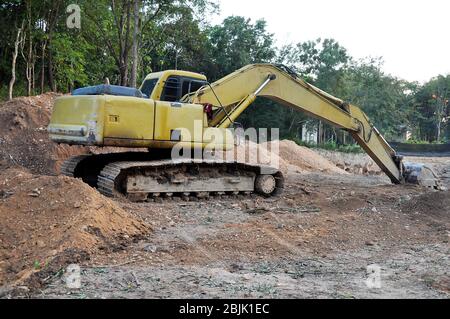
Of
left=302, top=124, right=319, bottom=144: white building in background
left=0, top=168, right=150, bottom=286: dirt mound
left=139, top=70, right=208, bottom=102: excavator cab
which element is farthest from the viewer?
left=302, top=124, right=319, bottom=144: white building in background

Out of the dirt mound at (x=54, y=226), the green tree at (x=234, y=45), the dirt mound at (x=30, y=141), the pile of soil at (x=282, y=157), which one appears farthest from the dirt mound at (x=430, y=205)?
the green tree at (x=234, y=45)

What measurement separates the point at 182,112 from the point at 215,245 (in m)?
3.53

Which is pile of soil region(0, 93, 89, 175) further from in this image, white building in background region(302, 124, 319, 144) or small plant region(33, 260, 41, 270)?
white building in background region(302, 124, 319, 144)

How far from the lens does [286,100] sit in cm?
1072

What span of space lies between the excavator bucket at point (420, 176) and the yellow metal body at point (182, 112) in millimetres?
2140

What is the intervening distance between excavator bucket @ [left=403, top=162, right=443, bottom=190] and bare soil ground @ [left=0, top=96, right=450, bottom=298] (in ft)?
9.85

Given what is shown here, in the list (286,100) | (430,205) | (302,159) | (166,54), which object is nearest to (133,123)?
(286,100)

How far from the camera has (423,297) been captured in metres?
4.10

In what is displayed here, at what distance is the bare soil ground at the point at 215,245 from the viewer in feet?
13.7

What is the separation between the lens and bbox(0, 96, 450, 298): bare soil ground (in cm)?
419

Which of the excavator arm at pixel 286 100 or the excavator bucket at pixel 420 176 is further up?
the excavator arm at pixel 286 100

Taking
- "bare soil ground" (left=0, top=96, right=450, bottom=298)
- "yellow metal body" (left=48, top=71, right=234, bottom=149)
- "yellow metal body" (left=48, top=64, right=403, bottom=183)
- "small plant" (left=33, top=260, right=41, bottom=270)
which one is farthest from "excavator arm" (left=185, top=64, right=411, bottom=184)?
"small plant" (left=33, top=260, right=41, bottom=270)

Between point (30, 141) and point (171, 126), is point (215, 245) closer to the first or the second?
point (171, 126)
